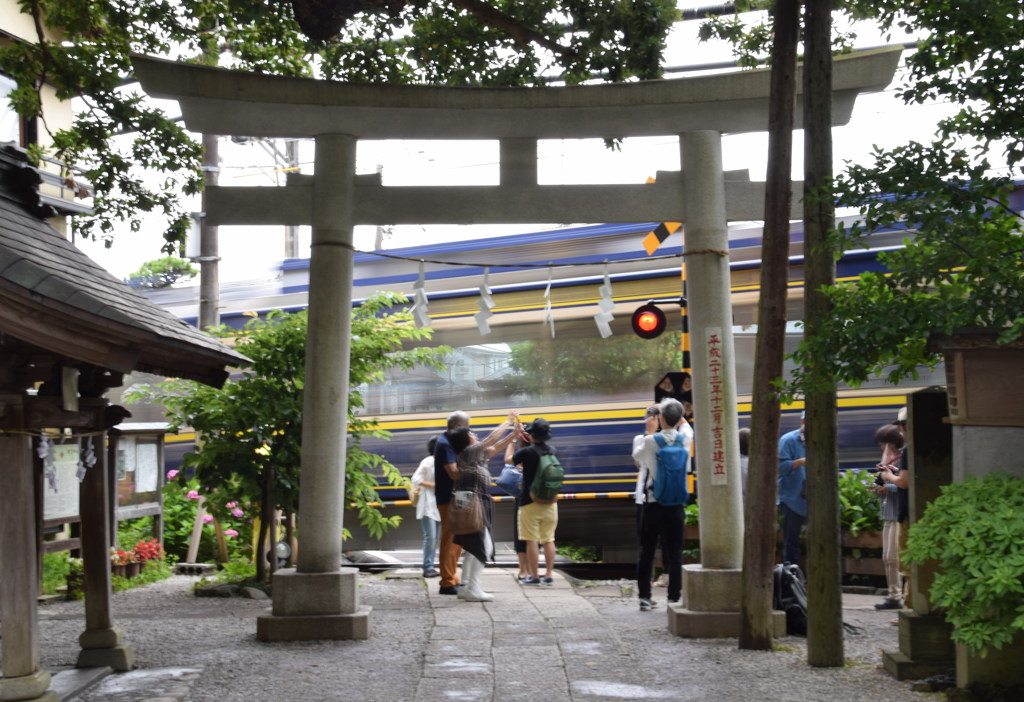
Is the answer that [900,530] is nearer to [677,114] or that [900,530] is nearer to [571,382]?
[677,114]

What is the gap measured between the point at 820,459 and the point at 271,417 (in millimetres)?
6047

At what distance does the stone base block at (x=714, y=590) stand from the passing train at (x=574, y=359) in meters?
5.18

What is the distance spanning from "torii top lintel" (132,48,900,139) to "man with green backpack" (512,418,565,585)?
3555mm

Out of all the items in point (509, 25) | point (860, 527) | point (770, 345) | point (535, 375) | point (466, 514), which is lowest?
point (860, 527)

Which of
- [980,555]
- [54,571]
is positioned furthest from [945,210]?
[54,571]

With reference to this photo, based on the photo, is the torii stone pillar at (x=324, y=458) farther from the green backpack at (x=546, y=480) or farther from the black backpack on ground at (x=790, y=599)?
the black backpack on ground at (x=790, y=599)

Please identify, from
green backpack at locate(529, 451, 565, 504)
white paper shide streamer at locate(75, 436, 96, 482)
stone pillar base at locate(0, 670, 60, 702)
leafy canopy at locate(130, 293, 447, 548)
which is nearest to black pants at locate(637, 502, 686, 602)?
Result: green backpack at locate(529, 451, 565, 504)

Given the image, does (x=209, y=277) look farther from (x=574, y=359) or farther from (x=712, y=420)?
(x=712, y=420)

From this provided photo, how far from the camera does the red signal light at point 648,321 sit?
477 inches

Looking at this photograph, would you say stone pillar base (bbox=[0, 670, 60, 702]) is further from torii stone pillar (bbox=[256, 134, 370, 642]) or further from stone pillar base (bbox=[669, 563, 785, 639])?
stone pillar base (bbox=[669, 563, 785, 639])

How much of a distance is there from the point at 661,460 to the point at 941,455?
9.91 ft

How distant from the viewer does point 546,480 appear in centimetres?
1143

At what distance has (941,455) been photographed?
7.23 meters

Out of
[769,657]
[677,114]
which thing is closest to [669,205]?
[677,114]
